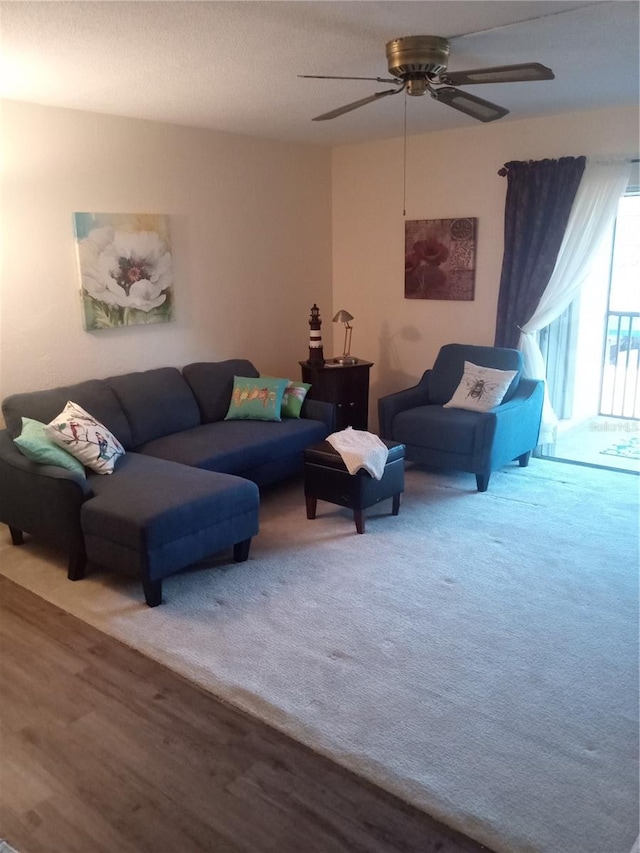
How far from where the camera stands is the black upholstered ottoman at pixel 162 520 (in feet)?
10.6

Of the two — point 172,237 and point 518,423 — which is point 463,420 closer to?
point 518,423

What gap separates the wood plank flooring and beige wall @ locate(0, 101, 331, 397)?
2.20 m

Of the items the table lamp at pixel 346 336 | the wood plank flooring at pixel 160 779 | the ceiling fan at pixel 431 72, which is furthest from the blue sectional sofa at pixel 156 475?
the ceiling fan at pixel 431 72

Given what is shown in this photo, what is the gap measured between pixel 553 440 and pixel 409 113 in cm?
264

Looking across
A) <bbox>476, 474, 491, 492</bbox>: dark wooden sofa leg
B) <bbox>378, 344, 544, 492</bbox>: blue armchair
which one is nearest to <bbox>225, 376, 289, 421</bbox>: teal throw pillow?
<bbox>378, 344, 544, 492</bbox>: blue armchair

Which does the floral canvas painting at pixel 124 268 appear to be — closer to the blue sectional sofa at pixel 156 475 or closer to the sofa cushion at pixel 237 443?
the blue sectional sofa at pixel 156 475

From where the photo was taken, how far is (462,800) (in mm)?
2154

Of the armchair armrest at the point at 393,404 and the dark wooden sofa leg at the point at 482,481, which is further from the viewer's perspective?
the armchair armrest at the point at 393,404

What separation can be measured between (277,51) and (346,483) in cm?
225

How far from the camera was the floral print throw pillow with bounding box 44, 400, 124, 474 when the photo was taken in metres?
3.69

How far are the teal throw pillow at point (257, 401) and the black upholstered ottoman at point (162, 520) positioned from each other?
1.15 metres

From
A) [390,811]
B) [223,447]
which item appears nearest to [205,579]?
[223,447]

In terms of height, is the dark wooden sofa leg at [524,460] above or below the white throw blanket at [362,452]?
below

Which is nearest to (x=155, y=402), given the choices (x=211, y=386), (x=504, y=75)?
(x=211, y=386)
